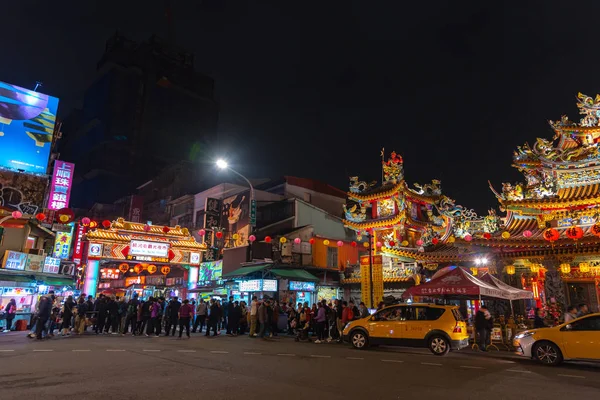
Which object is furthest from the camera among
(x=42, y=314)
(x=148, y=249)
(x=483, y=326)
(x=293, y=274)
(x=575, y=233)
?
(x=148, y=249)

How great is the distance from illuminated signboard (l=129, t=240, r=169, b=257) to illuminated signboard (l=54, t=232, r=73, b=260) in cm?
606

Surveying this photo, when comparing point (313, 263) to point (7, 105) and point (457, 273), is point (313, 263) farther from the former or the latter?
point (7, 105)

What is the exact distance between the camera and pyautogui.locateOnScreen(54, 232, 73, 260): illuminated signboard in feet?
99.5

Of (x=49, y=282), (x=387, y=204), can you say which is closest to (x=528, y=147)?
(x=387, y=204)

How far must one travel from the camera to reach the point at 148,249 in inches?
1166

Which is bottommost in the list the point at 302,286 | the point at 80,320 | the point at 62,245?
the point at 80,320

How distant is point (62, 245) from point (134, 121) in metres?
36.2

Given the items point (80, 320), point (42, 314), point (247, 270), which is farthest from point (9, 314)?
point (247, 270)

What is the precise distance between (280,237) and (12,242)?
1834 centimetres

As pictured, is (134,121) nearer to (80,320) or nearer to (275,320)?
(80,320)

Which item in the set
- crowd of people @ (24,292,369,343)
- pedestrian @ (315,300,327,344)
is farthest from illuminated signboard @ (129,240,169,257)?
pedestrian @ (315,300,327,344)

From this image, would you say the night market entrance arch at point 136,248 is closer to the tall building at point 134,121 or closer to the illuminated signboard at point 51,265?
the illuminated signboard at point 51,265

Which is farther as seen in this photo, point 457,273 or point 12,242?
point 12,242

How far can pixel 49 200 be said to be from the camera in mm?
29172
